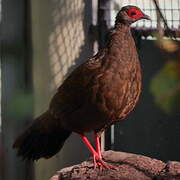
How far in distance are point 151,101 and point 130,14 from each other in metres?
1.05

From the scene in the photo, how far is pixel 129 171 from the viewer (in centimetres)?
395

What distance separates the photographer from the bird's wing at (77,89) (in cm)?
413

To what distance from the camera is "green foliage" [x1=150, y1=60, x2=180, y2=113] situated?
2.95 metres

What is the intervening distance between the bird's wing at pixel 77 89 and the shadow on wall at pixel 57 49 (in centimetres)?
85

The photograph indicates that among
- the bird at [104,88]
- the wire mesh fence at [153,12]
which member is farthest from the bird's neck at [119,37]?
the wire mesh fence at [153,12]

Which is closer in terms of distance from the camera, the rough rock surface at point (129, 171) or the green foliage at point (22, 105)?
the rough rock surface at point (129, 171)

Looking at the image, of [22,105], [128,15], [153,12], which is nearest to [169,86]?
[128,15]

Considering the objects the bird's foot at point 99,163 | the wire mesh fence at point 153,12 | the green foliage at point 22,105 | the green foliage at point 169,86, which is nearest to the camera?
the green foliage at point 169,86

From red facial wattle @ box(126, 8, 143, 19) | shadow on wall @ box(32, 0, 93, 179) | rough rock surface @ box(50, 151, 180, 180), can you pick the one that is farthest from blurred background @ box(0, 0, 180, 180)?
rough rock surface @ box(50, 151, 180, 180)

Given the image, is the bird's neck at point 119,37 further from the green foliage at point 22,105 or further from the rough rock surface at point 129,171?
the green foliage at point 22,105

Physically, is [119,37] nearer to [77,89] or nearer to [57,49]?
[77,89]

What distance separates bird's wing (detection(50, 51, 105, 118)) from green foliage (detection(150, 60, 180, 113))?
1.42 ft

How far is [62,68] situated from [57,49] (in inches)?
6.3

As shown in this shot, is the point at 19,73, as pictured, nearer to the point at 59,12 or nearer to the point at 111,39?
the point at 59,12
